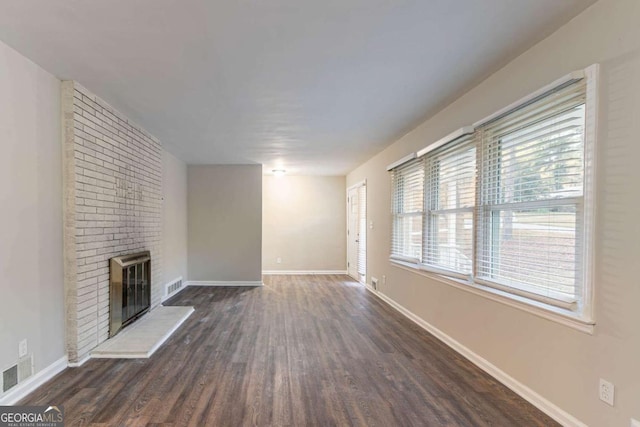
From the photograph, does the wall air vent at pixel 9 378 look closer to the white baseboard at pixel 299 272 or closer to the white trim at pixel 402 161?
the white trim at pixel 402 161

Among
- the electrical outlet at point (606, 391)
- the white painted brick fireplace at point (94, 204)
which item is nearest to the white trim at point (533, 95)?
the electrical outlet at point (606, 391)

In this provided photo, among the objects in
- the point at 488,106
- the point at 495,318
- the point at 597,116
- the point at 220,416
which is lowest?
the point at 220,416

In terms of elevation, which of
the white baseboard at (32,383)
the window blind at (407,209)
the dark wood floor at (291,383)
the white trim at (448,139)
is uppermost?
the white trim at (448,139)

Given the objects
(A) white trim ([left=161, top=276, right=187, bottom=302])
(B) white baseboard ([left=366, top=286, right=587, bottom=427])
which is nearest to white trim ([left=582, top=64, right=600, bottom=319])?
(B) white baseboard ([left=366, top=286, right=587, bottom=427])

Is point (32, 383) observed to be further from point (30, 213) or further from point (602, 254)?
point (602, 254)

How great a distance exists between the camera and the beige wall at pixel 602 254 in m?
1.57

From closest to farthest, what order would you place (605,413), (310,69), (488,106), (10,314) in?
(605,413)
(10,314)
(310,69)
(488,106)

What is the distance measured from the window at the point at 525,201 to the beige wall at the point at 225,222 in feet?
12.6

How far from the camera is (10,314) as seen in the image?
217 cm

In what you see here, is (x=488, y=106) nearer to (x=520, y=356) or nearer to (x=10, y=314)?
(x=520, y=356)

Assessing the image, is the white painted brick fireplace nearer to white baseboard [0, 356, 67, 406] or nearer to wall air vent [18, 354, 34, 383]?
white baseboard [0, 356, 67, 406]

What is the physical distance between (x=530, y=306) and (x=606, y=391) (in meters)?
0.58

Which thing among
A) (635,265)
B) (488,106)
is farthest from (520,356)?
(488,106)

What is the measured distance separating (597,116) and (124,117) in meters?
4.21
